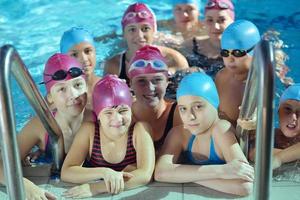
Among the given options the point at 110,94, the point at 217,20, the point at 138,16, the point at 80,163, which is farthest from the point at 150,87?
the point at 217,20

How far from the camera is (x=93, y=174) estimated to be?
4355mm

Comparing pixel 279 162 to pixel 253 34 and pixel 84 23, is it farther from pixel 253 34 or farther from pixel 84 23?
pixel 84 23

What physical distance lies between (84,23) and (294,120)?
16.9 feet

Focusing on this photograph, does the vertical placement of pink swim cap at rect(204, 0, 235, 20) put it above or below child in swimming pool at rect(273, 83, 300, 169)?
above

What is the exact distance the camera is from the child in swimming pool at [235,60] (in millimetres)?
5250

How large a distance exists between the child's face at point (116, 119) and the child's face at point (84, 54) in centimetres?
138

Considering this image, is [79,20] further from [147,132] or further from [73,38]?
[147,132]

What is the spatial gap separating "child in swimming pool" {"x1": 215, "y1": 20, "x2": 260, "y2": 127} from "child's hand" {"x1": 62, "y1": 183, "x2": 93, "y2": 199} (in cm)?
162

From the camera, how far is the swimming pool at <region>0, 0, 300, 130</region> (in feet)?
26.4

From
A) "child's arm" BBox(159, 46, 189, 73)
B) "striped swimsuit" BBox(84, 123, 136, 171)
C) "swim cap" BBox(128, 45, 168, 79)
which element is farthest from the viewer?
"child's arm" BBox(159, 46, 189, 73)

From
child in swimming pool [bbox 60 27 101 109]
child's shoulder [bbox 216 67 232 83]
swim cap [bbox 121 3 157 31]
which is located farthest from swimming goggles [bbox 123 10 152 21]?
child's shoulder [bbox 216 67 232 83]

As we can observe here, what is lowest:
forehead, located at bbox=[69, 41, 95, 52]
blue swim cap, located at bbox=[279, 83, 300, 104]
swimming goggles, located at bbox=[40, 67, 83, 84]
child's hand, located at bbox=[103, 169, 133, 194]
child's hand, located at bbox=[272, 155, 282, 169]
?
child's hand, located at bbox=[103, 169, 133, 194]

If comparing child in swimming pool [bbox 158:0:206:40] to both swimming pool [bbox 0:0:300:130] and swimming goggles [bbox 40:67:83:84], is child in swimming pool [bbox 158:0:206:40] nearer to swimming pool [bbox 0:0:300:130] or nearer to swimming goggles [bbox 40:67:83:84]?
swimming pool [bbox 0:0:300:130]

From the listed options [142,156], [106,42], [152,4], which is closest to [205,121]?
[142,156]
